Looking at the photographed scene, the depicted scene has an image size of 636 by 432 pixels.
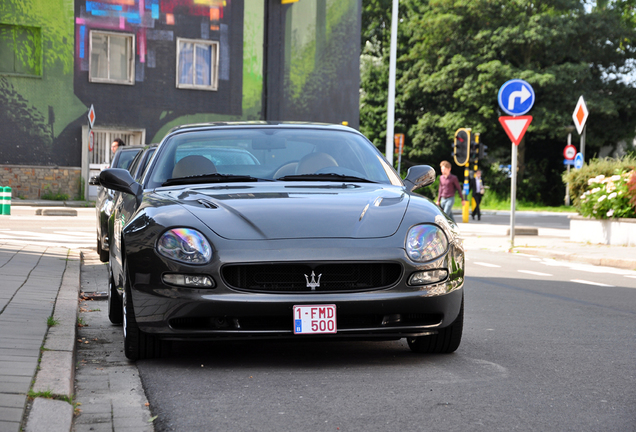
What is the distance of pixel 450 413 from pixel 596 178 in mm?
14583

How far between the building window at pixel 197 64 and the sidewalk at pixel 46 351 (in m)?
21.5

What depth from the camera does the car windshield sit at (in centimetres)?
621

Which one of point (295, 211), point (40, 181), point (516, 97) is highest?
point (516, 97)

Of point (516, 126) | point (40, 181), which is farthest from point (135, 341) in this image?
point (40, 181)

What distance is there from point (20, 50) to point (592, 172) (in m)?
19.8

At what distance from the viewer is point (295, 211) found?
521 centimetres

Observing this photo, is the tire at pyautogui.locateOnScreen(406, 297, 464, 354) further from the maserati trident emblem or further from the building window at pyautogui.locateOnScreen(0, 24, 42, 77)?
the building window at pyautogui.locateOnScreen(0, 24, 42, 77)

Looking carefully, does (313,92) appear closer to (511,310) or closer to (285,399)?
(511,310)

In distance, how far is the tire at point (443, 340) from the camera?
18.2ft

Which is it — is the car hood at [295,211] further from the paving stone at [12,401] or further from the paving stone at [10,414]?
the paving stone at [10,414]

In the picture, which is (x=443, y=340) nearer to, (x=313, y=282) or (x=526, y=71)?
(x=313, y=282)

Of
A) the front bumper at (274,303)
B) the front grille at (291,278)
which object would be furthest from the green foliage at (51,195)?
the front grille at (291,278)

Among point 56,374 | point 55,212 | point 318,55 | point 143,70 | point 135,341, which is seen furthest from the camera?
point 318,55

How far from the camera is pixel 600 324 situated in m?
7.39
